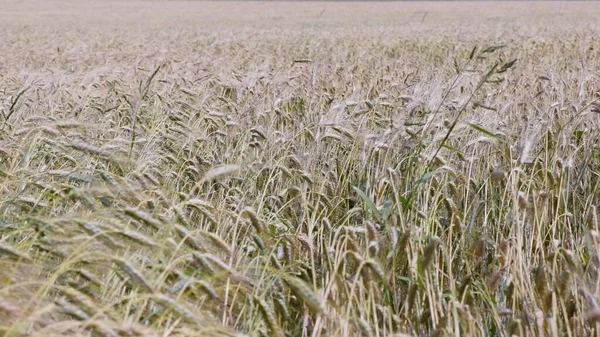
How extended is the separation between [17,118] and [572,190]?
2.59 m

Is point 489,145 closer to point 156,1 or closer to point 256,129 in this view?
point 256,129

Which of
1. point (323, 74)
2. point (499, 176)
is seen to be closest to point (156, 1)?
point (323, 74)

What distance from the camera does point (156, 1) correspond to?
60.5m

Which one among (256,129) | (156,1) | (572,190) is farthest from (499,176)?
(156,1)

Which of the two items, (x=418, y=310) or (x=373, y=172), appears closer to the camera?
(x=418, y=310)

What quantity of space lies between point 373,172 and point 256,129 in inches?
20.1

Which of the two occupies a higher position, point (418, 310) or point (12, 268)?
point (12, 268)

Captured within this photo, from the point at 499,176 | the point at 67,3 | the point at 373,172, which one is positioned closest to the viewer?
the point at 499,176

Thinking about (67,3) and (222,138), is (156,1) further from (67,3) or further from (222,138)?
(222,138)

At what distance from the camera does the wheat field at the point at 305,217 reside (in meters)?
1.50

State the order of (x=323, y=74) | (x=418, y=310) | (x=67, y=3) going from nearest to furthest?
(x=418, y=310)
(x=323, y=74)
(x=67, y=3)

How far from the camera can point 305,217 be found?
260cm

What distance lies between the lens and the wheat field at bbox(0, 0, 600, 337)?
4.91 feet

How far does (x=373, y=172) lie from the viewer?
9.46 feet
